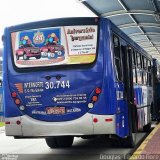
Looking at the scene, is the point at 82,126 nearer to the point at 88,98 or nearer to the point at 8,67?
the point at 88,98

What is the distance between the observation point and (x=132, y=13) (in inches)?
755

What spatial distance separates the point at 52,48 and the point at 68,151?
10.6ft

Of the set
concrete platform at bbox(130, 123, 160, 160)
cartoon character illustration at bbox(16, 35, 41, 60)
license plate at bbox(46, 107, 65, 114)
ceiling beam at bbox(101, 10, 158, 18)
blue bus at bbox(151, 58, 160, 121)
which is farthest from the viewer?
ceiling beam at bbox(101, 10, 158, 18)

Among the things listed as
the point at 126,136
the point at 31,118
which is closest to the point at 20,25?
the point at 31,118

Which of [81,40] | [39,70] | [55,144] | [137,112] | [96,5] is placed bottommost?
[55,144]

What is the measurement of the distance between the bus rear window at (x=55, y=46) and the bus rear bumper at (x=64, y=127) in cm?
122

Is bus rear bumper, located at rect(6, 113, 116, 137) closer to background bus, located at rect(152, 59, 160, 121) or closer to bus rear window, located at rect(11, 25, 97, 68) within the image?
bus rear window, located at rect(11, 25, 97, 68)

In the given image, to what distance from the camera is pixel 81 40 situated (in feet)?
30.2

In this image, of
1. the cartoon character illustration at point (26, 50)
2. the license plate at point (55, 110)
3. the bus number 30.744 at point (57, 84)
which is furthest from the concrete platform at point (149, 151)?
the cartoon character illustration at point (26, 50)

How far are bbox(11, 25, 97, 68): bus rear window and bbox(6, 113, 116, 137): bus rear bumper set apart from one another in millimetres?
1223

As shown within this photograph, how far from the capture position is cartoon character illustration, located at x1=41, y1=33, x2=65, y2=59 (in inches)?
366

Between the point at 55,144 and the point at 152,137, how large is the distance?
2.69 m

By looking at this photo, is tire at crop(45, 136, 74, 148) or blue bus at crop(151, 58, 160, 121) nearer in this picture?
tire at crop(45, 136, 74, 148)

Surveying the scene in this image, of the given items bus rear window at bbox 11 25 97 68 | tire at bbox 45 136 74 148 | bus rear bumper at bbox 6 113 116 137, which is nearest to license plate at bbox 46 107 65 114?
bus rear bumper at bbox 6 113 116 137
